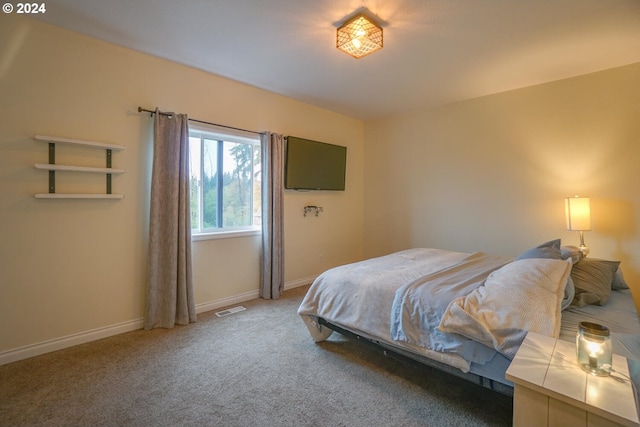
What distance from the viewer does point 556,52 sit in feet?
8.73

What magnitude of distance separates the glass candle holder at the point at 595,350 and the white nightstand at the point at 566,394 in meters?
0.03

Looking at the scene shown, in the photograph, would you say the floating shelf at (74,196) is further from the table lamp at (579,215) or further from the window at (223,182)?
the table lamp at (579,215)

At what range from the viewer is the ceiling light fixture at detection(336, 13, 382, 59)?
2182mm

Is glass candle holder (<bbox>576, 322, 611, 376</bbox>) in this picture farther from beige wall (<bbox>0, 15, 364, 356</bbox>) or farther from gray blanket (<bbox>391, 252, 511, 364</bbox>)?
beige wall (<bbox>0, 15, 364, 356</bbox>)

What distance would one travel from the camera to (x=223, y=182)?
3430mm

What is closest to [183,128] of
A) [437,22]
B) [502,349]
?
[437,22]

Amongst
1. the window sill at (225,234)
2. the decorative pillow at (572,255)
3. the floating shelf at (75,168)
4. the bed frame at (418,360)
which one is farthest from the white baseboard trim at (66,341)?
the decorative pillow at (572,255)

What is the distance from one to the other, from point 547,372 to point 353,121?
4.36m

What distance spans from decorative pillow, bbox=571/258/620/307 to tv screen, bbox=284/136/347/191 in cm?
296

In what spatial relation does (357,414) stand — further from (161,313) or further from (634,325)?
(161,313)

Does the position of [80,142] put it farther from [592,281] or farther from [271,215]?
[592,281]

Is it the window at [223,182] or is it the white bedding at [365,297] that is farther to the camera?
the window at [223,182]

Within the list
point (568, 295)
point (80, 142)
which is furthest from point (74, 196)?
point (568, 295)

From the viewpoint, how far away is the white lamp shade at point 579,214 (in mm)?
2859
